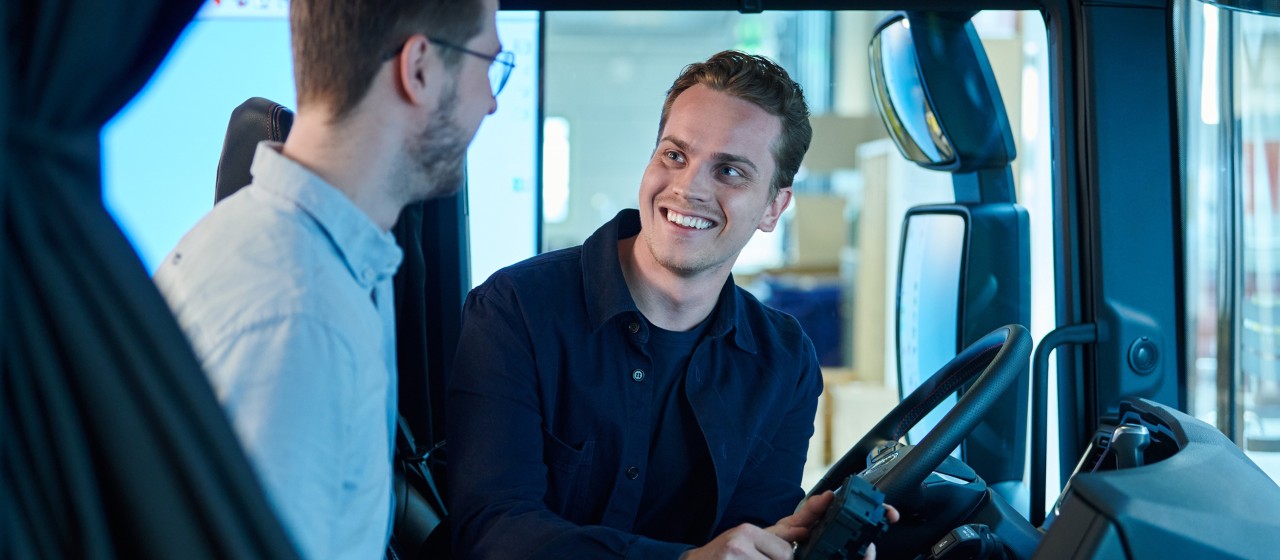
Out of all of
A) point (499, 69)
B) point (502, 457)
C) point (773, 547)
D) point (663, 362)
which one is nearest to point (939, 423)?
point (773, 547)

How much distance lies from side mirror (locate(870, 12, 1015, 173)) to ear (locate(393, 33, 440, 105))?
1.22 meters

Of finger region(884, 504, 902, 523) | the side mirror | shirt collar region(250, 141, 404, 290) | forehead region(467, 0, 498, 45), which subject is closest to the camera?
shirt collar region(250, 141, 404, 290)

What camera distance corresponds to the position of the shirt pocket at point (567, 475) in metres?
1.57

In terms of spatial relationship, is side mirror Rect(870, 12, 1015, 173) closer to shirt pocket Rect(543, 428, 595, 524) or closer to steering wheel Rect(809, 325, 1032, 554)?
steering wheel Rect(809, 325, 1032, 554)

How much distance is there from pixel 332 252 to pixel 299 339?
4.9 inches

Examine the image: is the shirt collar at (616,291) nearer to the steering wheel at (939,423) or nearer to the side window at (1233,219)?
the steering wheel at (939,423)

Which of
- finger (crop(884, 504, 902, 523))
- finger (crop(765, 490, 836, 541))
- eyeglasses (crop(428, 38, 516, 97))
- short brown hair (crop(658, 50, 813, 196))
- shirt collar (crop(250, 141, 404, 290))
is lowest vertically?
finger (crop(765, 490, 836, 541))

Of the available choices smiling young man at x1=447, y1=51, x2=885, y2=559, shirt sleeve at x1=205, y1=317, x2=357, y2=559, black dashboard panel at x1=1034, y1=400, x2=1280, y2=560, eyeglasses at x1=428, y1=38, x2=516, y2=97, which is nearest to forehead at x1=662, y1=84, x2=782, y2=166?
smiling young man at x1=447, y1=51, x2=885, y2=559

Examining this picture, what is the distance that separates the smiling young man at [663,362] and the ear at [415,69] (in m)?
0.57

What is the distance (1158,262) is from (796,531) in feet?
2.50

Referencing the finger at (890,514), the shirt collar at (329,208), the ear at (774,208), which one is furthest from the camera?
the ear at (774,208)

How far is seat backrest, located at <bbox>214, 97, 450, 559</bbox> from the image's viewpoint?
1454 millimetres

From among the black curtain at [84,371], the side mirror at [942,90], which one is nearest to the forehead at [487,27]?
the black curtain at [84,371]

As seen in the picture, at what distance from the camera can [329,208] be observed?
97 cm
